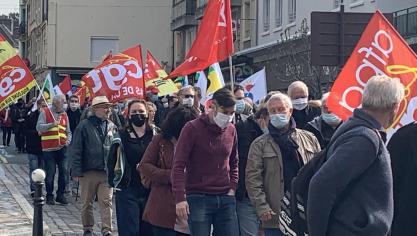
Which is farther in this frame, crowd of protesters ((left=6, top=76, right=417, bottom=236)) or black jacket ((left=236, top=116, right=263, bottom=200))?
black jacket ((left=236, top=116, right=263, bottom=200))

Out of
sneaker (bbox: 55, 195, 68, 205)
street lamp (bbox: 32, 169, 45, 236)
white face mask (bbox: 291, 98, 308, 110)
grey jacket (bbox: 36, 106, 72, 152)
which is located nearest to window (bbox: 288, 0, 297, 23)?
grey jacket (bbox: 36, 106, 72, 152)

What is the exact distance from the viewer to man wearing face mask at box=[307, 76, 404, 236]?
5160mm

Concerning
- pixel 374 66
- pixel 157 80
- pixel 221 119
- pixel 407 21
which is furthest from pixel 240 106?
pixel 407 21

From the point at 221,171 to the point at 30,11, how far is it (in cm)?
7156

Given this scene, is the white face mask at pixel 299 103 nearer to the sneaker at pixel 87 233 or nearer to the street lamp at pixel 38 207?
the street lamp at pixel 38 207

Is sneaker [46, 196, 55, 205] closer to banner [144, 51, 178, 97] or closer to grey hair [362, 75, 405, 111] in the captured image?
banner [144, 51, 178, 97]

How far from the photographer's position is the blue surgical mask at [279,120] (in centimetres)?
791

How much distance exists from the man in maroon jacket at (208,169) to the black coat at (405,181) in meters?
2.43

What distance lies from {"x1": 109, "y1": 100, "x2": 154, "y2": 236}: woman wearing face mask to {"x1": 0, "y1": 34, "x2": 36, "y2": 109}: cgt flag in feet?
20.1

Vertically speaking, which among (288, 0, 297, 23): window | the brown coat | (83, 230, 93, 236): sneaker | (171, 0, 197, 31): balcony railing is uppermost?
(171, 0, 197, 31): balcony railing

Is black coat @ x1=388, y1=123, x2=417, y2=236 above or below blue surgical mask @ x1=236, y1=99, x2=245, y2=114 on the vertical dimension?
below

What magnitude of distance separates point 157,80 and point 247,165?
13.0 m

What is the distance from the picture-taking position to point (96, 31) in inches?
2293

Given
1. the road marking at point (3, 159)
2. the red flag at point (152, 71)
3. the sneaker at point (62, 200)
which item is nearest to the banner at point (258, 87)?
the sneaker at point (62, 200)
